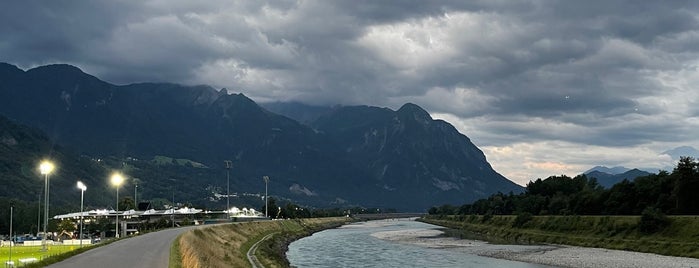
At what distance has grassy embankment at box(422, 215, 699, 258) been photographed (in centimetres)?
8531

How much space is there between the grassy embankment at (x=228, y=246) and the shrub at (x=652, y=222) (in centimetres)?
5425

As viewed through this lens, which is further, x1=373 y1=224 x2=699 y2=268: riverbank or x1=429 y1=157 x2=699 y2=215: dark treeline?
x1=429 y1=157 x2=699 y2=215: dark treeline

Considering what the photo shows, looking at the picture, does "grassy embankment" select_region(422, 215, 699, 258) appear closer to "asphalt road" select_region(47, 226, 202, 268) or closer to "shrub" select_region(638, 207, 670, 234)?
"shrub" select_region(638, 207, 670, 234)

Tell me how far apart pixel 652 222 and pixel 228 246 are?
61.9m

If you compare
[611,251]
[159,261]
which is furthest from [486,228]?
[159,261]

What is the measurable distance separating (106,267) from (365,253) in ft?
200

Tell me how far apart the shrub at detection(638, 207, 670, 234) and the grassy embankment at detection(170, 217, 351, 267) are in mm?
54247

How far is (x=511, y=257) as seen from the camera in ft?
292

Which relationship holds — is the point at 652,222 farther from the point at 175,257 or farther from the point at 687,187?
the point at 175,257

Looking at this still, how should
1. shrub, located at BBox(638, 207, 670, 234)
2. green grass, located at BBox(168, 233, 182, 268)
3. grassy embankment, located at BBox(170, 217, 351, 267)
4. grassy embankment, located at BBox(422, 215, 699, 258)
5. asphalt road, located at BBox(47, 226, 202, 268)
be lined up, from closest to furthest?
asphalt road, located at BBox(47, 226, 202, 268)
green grass, located at BBox(168, 233, 182, 268)
grassy embankment, located at BBox(170, 217, 351, 267)
grassy embankment, located at BBox(422, 215, 699, 258)
shrub, located at BBox(638, 207, 670, 234)

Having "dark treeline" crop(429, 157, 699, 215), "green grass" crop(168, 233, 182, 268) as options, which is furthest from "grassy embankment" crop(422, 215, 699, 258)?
"green grass" crop(168, 233, 182, 268)

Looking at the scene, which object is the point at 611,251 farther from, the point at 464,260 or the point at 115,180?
the point at 115,180

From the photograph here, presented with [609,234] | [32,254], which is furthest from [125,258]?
[609,234]

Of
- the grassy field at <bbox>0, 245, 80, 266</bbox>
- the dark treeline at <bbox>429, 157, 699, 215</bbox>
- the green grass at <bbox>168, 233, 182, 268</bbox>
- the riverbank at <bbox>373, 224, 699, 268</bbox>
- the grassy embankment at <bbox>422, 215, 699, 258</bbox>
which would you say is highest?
the dark treeline at <bbox>429, 157, 699, 215</bbox>
